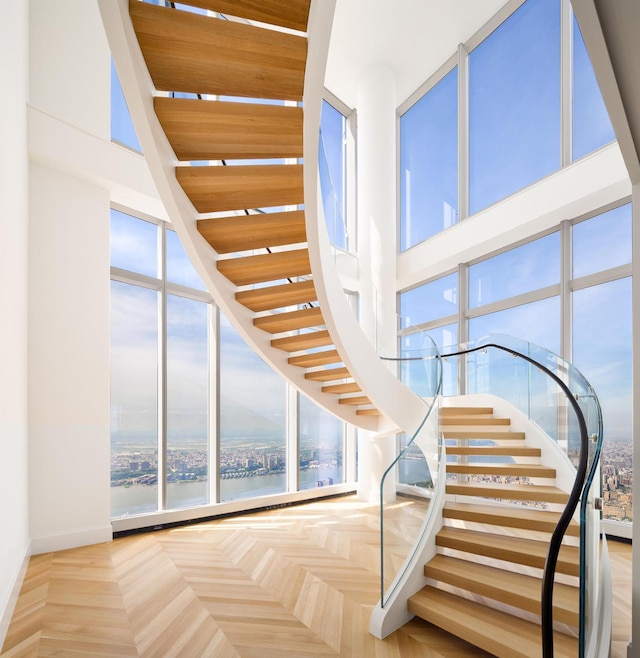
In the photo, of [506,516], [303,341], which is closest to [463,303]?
[303,341]

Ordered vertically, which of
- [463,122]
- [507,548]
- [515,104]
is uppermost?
[463,122]

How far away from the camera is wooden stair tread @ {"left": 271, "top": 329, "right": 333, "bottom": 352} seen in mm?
4827

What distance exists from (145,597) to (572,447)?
12.2 ft

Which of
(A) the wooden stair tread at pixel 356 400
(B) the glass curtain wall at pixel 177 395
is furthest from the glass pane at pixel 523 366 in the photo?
(B) the glass curtain wall at pixel 177 395

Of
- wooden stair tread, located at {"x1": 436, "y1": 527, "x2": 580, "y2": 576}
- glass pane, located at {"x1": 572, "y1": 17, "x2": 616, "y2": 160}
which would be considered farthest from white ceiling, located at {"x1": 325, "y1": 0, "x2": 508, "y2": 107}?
wooden stair tread, located at {"x1": 436, "y1": 527, "x2": 580, "y2": 576}

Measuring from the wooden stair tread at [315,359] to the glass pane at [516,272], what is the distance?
10.5ft

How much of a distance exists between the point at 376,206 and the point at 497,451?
471cm

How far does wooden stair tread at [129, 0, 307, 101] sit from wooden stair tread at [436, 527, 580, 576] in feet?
10.7

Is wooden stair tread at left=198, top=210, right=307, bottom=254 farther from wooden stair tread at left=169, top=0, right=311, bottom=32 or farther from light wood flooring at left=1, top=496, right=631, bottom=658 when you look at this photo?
light wood flooring at left=1, top=496, right=631, bottom=658

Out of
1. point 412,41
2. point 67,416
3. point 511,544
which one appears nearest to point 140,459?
point 67,416

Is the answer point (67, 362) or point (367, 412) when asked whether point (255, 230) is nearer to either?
point (67, 362)

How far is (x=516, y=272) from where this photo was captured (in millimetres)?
6762

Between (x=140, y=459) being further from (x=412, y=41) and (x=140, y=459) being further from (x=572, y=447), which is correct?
(x=412, y=41)

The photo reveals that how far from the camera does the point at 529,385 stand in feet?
16.9
